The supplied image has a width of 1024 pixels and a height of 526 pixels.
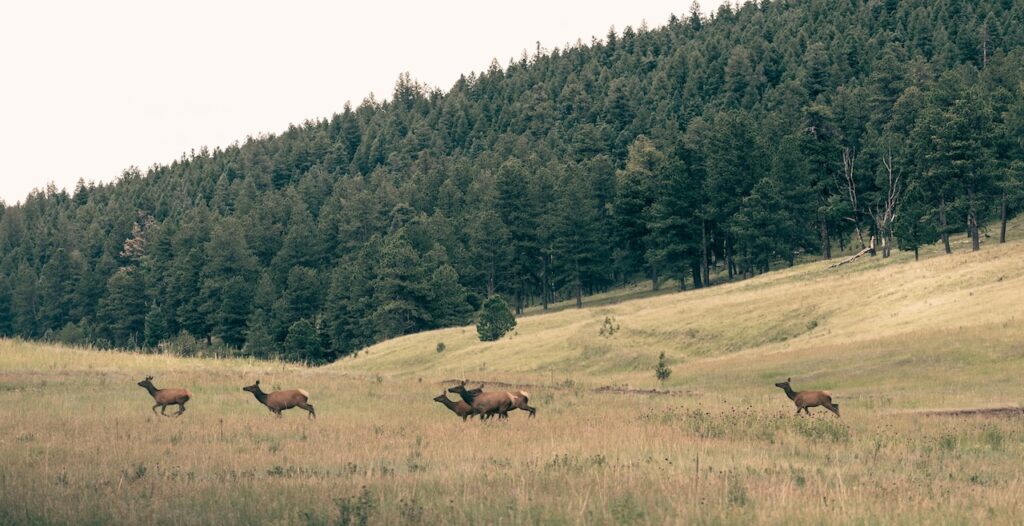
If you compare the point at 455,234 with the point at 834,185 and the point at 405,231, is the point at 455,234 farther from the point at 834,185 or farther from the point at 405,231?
the point at 834,185

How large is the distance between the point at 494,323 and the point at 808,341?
30.2 meters

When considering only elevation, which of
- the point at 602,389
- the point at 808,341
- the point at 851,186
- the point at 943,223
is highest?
the point at 851,186

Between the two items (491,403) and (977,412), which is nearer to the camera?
(491,403)

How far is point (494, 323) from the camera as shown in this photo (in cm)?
7862

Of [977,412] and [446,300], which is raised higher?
[446,300]

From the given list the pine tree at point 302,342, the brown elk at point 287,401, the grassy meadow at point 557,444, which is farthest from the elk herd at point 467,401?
the pine tree at point 302,342

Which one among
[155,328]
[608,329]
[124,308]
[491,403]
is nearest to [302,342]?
[155,328]

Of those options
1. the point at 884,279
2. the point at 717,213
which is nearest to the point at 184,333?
the point at 717,213

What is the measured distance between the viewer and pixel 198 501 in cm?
1352

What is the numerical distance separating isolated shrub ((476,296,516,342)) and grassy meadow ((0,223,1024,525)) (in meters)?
27.6

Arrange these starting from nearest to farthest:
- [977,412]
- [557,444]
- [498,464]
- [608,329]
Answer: [498,464] → [557,444] → [977,412] → [608,329]

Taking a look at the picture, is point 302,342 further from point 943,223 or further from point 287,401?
point 287,401

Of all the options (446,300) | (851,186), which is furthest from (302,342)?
(851,186)

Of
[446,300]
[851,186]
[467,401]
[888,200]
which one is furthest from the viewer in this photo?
[446,300]
